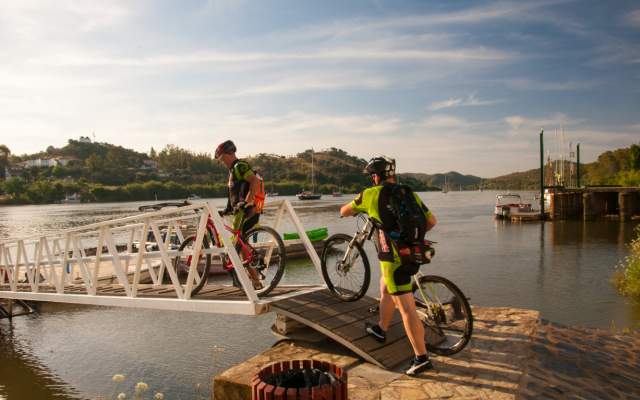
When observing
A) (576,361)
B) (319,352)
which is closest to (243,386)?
(319,352)

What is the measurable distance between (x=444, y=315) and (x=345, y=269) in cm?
178

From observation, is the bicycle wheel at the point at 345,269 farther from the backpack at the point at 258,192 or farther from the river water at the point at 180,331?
the river water at the point at 180,331

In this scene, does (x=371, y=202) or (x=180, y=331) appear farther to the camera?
(x=180, y=331)

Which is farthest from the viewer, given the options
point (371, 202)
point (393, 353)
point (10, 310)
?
point (10, 310)

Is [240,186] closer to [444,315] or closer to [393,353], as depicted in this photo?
[393,353]

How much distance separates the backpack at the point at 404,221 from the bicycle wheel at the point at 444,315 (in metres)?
0.73

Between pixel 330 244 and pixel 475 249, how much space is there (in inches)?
1299

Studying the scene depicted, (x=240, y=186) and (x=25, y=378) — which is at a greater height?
(x=240, y=186)

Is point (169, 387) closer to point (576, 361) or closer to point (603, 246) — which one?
point (576, 361)

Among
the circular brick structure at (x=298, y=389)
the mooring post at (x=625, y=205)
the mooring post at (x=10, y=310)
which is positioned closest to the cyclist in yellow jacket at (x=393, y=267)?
the circular brick structure at (x=298, y=389)

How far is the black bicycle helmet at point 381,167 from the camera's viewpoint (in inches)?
221

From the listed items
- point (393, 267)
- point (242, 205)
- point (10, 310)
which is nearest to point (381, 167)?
point (393, 267)

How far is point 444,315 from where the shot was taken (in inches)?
242

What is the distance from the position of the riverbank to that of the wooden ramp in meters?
0.21
